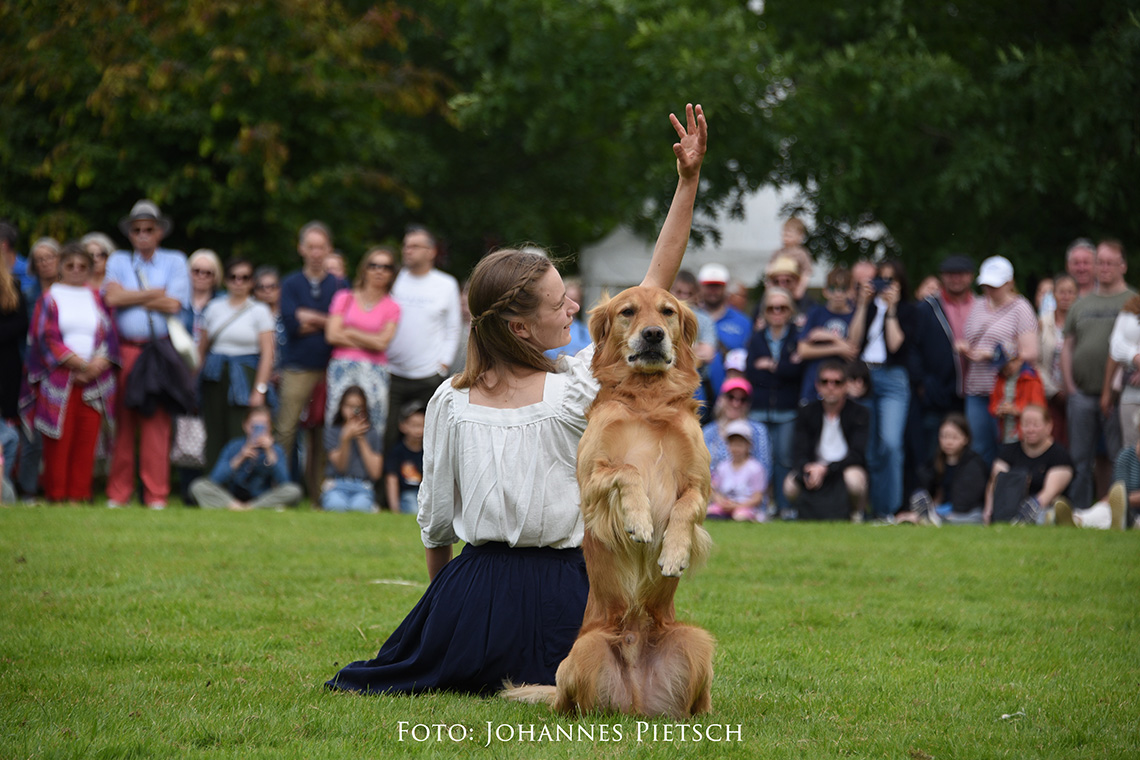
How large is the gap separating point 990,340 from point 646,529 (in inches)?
313

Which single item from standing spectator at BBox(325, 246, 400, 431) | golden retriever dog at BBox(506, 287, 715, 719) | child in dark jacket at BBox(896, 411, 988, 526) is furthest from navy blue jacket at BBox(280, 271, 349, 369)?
golden retriever dog at BBox(506, 287, 715, 719)

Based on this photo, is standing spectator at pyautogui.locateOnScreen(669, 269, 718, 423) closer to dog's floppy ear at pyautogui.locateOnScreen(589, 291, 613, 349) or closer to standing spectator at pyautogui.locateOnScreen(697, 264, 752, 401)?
standing spectator at pyautogui.locateOnScreen(697, 264, 752, 401)

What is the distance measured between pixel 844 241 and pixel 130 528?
10679 millimetres

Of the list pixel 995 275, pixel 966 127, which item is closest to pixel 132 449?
pixel 995 275

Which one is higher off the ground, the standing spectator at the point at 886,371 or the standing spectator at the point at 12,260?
the standing spectator at the point at 12,260

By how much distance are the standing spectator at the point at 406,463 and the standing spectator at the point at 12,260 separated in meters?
3.82

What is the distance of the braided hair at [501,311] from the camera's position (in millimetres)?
4496

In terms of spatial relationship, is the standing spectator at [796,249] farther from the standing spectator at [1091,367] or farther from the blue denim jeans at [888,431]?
the standing spectator at [1091,367]

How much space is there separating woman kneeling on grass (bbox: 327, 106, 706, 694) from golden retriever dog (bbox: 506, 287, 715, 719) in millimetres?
266

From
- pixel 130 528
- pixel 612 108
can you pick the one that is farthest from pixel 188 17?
pixel 130 528

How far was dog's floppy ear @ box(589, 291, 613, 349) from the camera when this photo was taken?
447 cm

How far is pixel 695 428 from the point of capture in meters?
4.29

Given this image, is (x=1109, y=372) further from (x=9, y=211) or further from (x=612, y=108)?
(x=9, y=211)

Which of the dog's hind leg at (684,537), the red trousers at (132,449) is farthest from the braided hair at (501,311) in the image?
the red trousers at (132,449)
